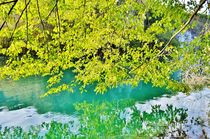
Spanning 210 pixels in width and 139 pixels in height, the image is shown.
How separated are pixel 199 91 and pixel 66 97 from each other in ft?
22.2

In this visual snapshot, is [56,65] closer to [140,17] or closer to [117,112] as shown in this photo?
[140,17]

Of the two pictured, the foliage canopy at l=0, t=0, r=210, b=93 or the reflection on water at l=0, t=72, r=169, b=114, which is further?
the reflection on water at l=0, t=72, r=169, b=114

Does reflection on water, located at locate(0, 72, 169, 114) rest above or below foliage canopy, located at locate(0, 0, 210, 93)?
below

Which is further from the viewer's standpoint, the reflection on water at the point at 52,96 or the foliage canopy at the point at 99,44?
the reflection on water at the point at 52,96

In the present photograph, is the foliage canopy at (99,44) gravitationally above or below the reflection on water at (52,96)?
above

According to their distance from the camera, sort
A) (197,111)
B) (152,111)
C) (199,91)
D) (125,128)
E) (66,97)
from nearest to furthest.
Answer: (125,128) < (197,111) < (152,111) < (199,91) < (66,97)

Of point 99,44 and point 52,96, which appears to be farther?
point 52,96

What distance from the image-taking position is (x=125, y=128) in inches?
386

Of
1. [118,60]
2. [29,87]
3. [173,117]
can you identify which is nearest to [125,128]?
[173,117]

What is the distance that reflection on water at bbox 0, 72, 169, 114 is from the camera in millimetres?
14094

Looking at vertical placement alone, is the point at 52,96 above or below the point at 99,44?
below

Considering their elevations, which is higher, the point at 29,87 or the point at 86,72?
the point at 86,72

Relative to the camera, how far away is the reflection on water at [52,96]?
14.1 meters

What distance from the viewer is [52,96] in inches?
633
